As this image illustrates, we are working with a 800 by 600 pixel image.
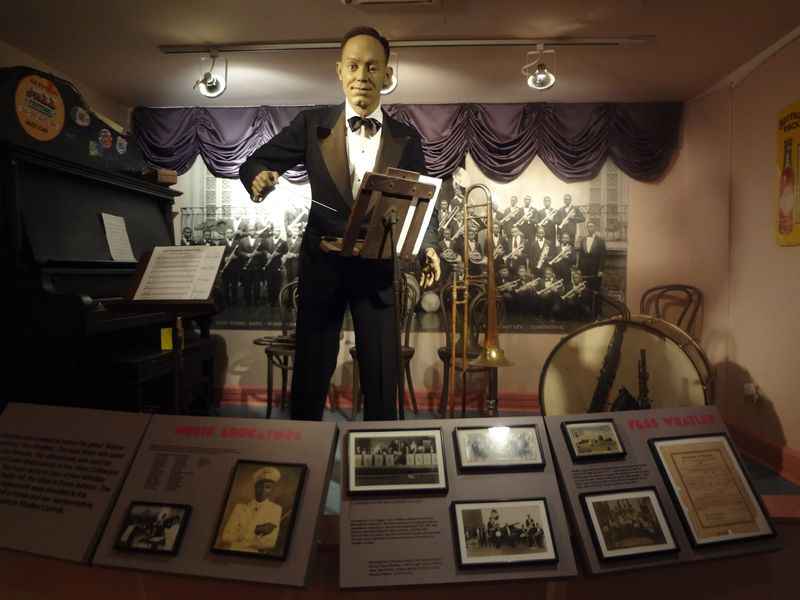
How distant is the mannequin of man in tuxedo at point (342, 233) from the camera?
1.44 metres

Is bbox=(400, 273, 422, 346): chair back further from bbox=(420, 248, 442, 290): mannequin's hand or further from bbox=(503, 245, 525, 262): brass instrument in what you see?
bbox=(420, 248, 442, 290): mannequin's hand

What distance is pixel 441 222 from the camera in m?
3.88

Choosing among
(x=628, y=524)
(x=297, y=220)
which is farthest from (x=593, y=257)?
(x=628, y=524)

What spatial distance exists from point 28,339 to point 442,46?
110 inches

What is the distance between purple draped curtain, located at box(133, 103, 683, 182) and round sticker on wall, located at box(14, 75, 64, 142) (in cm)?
143

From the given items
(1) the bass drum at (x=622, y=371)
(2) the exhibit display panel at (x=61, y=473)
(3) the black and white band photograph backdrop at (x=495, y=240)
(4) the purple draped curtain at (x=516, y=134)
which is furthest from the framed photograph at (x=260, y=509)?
(4) the purple draped curtain at (x=516, y=134)

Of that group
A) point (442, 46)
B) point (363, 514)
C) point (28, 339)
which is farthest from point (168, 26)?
point (363, 514)

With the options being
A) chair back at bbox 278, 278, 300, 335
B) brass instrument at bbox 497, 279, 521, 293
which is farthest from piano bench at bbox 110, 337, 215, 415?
brass instrument at bbox 497, 279, 521, 293

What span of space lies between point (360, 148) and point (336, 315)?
551 mm

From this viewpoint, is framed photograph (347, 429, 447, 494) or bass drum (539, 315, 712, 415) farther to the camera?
bass drum (539, 315, 712, 415)

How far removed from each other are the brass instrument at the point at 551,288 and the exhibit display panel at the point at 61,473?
11.2 feet

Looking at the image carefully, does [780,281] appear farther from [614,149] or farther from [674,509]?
[674,509]

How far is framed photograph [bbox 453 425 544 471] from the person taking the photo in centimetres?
99

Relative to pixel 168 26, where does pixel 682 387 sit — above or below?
below
